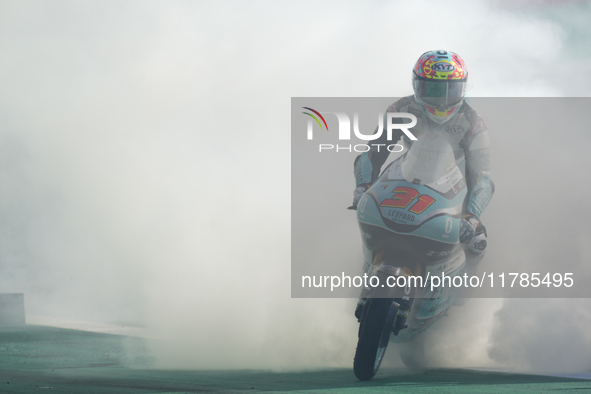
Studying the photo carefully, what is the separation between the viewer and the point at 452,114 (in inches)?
277

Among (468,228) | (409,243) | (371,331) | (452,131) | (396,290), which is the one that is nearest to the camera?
(371,331)

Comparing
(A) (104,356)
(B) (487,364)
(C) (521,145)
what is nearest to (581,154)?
(C) (521,145)

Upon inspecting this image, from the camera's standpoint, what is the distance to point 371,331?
6098mm

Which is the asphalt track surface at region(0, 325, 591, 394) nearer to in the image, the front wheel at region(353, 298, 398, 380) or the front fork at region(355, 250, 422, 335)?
the front wheel at region(353, 298, 398, 380)

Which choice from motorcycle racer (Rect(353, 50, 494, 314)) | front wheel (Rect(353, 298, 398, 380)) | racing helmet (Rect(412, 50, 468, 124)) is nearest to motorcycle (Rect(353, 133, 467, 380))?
front wheel (Rect(353, 298, 398, 380))

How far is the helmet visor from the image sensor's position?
6.80m

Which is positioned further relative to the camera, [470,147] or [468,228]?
[470,147]

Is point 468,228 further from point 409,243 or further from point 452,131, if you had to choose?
point 452,131

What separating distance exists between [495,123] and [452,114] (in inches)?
182

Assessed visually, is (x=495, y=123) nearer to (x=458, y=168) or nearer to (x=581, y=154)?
(x=581, y=154)

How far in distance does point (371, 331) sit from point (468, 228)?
1788mm

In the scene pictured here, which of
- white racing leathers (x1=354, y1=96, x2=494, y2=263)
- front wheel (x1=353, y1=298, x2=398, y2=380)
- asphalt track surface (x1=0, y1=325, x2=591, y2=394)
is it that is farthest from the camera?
white racing leathers (x1=354, y1=96, x2=494, y2=263)

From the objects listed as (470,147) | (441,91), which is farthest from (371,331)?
(441,91)

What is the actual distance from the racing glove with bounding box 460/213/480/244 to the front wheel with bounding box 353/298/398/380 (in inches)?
48.8
